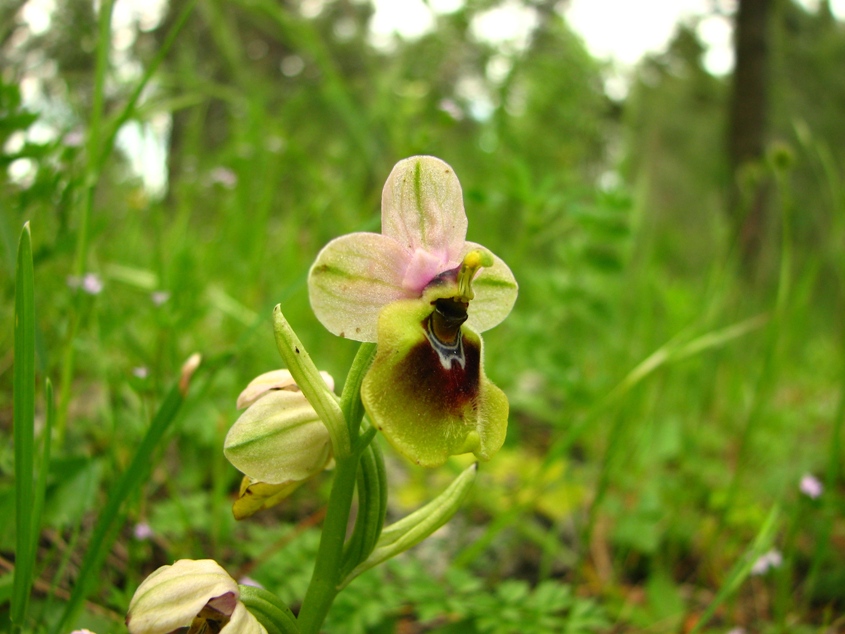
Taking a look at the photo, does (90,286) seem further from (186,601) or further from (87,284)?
(186,601)

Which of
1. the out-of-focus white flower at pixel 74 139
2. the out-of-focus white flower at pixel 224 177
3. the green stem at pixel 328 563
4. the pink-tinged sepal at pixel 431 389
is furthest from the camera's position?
the out-of-focus white flower at pixel 224 177

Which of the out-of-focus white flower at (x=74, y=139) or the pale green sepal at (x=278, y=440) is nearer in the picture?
the pale green sepal at (x=278, y=440)

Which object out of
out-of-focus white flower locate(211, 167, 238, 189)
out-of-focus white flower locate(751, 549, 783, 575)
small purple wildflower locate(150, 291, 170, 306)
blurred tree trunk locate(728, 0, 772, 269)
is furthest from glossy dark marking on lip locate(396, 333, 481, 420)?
blurred tree trunk locate(728, 0, 772, 269)

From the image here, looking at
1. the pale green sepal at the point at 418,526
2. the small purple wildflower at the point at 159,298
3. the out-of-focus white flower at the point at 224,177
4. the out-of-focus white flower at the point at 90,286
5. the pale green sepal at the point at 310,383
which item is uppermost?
the pale green sepal at the point at 310,383

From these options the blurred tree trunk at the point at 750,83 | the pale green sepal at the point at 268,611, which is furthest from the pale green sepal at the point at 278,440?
the blurred tree trunk at the point at 750,83

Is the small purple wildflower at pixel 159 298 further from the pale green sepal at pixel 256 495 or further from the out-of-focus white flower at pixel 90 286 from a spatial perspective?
the pale green sepal at pixel 256 495

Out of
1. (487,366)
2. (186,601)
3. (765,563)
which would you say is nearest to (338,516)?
(186,601)

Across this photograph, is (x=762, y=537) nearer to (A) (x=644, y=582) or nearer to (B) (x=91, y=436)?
(A) (x=644, y=582)
